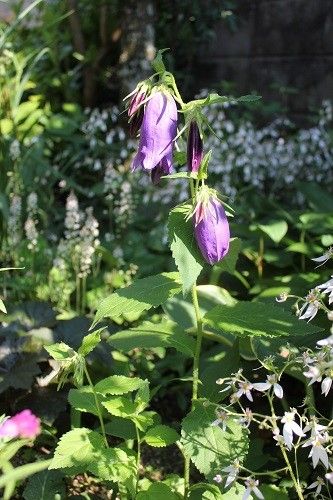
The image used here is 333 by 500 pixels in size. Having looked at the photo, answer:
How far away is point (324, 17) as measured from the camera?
13.6 feet

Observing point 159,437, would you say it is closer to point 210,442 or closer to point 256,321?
point 210,442

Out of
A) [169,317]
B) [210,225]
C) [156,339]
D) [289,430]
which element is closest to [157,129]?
[210,225]

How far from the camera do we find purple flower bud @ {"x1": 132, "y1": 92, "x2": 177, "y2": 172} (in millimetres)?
1368

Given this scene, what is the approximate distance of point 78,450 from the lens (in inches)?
59.7

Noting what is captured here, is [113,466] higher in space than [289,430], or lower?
lower

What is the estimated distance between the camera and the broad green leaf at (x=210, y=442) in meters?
1.45

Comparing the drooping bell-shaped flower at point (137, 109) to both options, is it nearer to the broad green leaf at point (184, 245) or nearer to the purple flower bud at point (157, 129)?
the purple flower bud at point (157, 129)

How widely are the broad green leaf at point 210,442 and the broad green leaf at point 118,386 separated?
0.44 feet

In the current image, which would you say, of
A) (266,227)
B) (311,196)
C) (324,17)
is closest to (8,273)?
(266,227)

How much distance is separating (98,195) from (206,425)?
2532 millimetres

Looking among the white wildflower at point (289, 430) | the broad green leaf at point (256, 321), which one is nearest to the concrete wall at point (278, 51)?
the broad green leaf at point (256, 321)

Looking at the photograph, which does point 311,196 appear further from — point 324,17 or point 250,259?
point 324,17

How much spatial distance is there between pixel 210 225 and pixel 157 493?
612 mm

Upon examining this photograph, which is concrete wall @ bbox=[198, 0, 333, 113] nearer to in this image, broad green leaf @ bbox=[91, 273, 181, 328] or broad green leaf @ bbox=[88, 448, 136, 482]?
broad green leaf @ bbox=[91, 273, 181, 328]
